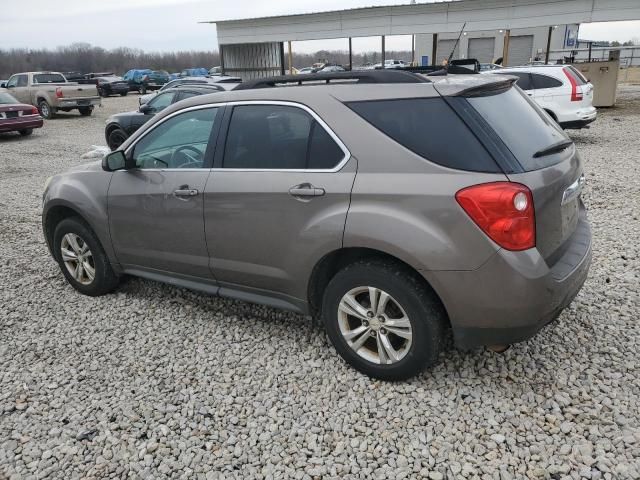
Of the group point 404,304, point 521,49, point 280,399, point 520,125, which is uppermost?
point 521,49

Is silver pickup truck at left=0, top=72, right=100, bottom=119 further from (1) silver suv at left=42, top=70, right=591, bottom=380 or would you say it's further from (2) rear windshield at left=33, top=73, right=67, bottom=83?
(1) silver suv at left=42, top=70, right=591, bottom=380

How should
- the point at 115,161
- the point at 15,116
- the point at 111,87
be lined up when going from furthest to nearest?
the point at 111,87
the point at 15,116
the point at 115,161

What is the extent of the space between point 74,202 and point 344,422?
2922 millimetres

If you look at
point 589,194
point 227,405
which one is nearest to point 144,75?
point 589,194

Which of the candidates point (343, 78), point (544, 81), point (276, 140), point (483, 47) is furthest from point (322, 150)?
point (483, 47)

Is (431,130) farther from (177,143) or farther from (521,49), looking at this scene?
(521,49)

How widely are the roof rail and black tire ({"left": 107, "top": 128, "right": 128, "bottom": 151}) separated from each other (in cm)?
970

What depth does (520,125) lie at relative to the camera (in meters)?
2.86

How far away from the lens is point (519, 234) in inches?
98.3

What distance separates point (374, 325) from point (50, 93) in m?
21.1

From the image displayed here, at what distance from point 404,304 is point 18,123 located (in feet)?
54.0

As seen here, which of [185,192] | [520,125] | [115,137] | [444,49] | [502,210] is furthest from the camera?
[444,49]

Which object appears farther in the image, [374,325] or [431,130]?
[374,325]

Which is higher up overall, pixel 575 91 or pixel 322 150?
pixel 322 150
